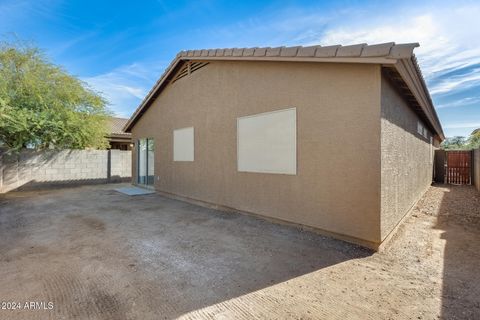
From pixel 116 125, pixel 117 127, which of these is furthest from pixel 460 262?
pixel 116 125

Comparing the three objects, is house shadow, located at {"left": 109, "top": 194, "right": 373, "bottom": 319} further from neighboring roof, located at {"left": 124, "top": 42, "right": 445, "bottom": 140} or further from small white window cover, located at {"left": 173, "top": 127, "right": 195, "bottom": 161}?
neighboring roof, located at {"left": 124, "top": 42, "right": 445, "bottom": 140}

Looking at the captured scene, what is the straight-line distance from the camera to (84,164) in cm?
1285

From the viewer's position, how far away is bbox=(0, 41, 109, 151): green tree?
1012 cm

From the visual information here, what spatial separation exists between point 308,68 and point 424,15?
2.73 meters

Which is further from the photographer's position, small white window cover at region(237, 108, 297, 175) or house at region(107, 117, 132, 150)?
house at region(107, 117, 132, 150)

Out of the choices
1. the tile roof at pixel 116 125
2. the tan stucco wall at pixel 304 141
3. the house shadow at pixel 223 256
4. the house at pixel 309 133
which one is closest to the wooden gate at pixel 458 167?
the house at pixel 309 133

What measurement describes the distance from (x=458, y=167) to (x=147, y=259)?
1526 centimetres

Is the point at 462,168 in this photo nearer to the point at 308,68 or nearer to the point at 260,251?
the point at 308,68

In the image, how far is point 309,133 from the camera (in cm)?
457

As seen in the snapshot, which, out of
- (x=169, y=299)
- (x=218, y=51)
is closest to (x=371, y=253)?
(x=169, y=299)

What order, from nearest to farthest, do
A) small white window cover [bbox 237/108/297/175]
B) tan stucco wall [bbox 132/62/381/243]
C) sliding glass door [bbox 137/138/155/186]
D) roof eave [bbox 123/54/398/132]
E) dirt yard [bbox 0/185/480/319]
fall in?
dirt yard [bbox 0/185/480/319]
roof eave [bbox 123/54/398/132]
tan stucco wall [bbox 132/62/381/243]
small white window cover [bbox 237/108/297/175]
sliding glass door [bbox 137/138/155/186]

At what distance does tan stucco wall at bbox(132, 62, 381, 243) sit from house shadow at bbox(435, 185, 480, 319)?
1.02 meters

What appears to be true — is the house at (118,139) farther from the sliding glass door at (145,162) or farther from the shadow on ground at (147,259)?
the shadow on ground at (147,259)

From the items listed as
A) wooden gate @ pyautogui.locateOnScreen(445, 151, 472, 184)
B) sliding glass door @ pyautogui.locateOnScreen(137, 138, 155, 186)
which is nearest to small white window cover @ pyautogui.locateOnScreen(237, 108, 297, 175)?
sliding glass door @ pyautogui.locateOnScreen(137, 138, 155, 186)
